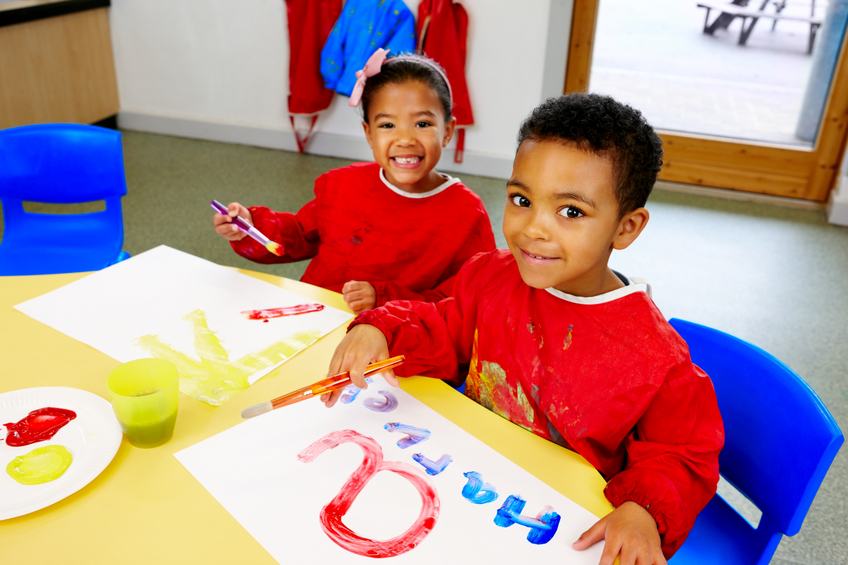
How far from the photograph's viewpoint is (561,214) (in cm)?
82

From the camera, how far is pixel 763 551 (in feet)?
2.78

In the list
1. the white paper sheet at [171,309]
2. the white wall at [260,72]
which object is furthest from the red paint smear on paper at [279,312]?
the white wall at [260,72]

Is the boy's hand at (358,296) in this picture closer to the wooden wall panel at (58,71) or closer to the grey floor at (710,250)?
the grey floor at (710,250)

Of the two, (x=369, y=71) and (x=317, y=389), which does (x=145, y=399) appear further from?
(x=369, y=71)

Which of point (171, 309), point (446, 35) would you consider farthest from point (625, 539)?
point (446, 35)

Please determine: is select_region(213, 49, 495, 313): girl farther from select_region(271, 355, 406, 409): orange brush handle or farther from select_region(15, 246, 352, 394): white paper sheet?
select_region(271, 355, 406, 409): orange brush handle

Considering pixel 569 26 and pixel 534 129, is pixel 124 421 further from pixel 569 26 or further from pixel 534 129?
pixel 569 26

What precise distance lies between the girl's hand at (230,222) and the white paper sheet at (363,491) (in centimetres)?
49

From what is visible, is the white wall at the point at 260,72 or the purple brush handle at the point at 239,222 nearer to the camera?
the purple brush handle at the point at 239,222

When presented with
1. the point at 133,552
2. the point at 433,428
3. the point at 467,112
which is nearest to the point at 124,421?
the point at 133,552

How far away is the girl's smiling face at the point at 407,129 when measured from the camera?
50.3 inches

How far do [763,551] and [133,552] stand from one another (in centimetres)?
76

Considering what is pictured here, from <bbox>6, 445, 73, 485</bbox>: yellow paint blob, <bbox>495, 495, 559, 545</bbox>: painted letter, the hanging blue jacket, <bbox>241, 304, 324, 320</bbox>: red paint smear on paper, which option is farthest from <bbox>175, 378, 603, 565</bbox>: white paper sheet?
the hanging blue jacket

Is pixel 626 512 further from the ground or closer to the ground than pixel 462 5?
closer to the ground
